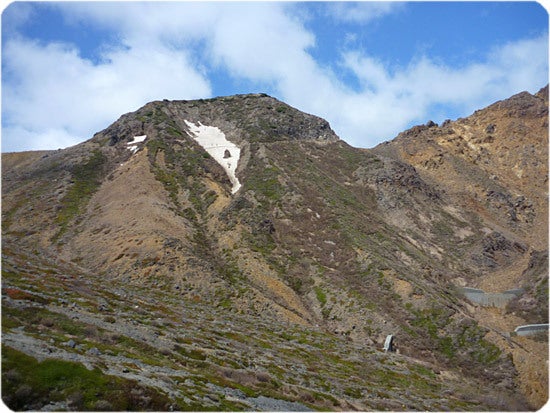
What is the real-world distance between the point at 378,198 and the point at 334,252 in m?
39.2

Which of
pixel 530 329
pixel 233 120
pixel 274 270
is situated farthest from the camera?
pixel 233 120

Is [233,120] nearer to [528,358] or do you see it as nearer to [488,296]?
[488,296]

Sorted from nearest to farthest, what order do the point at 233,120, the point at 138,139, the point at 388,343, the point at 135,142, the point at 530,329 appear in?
the point at 388,343
the point at 530,329
the point at 135,142
the point at 138,139
the point at 233,120

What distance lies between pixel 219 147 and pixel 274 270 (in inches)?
3065

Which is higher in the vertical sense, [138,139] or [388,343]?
[138,139]

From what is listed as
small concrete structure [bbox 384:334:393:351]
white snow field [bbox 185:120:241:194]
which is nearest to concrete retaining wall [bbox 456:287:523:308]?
small concrete structure [bbox 384:334:393:351]

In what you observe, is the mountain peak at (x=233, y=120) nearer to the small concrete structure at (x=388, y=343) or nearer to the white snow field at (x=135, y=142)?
the white snow field at (x=135, y=142)

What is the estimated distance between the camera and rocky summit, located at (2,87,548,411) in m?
29.0

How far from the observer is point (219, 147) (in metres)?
141

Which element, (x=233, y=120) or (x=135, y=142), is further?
(x=233, y=120)

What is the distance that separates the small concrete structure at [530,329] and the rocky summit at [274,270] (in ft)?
1.77

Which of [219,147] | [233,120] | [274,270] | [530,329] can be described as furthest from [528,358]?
[233,120]

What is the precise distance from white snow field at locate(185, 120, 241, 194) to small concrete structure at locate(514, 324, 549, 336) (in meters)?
71.1

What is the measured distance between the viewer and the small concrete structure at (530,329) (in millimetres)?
60853
